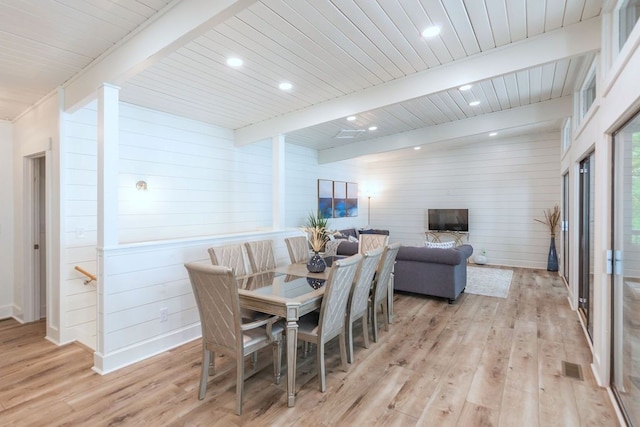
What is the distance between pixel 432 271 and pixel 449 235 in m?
3.83

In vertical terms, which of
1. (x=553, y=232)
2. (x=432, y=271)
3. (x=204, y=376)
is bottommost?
(x=204, y=376)

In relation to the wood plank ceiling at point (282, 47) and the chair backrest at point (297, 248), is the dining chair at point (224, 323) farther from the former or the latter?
the wood plank ceiling at point (282, 47)

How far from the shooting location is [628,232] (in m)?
2.06

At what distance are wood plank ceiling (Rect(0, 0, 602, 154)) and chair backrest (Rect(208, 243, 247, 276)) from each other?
1.81 metres

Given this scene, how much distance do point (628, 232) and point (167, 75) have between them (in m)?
4.09

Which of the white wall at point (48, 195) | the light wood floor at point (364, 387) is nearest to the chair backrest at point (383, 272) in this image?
the light wood floor at point (364, 387)

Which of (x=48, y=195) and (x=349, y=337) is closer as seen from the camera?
(x=349, y=337)

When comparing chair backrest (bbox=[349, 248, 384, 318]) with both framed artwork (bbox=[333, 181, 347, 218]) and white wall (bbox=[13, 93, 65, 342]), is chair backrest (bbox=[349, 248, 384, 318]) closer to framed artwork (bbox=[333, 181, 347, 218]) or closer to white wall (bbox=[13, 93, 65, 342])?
white wall (bbox=[13, 93, 65, 342])

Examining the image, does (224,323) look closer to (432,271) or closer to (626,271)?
(626,271)

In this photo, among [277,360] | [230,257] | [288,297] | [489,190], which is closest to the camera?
[288,297]

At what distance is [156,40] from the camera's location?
7.68 ft

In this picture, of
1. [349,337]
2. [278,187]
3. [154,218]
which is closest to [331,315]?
[349,337]

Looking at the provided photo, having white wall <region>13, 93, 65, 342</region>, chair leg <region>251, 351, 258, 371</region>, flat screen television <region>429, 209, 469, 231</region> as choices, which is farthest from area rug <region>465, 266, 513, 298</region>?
white wall <region>13, 93, 65, 342</region>

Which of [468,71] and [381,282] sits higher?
[468,71]
